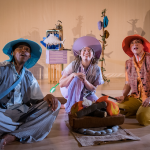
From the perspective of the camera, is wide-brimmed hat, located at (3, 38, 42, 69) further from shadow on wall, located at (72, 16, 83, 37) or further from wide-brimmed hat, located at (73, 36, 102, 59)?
shadow on wall, located at (72, 16, 83, 37)

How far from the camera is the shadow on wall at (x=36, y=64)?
6238 millimetres

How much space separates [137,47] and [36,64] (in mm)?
4439

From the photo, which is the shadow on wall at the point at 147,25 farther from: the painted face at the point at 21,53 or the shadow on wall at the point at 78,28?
the painted face at the point at 21,53

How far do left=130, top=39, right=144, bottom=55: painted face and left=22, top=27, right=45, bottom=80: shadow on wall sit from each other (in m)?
4.27

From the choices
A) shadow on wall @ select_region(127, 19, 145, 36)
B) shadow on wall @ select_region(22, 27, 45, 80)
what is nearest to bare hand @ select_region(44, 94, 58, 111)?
shadow on wall @ select_region(22, 27, 45, 80)

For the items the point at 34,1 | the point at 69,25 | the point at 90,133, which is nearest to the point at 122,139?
the point at 90,133

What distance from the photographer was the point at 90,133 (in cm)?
194

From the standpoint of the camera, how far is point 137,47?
99.0 inches

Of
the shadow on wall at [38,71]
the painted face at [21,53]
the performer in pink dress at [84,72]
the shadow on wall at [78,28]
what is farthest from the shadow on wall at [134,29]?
the painted face at [21,53]

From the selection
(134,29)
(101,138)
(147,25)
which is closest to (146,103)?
(101,138)

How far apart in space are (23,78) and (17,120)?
0.44m

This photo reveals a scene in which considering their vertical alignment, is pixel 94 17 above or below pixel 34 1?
below

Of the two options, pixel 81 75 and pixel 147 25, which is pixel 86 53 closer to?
pixel 81 75

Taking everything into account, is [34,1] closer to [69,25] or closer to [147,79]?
[69,25]
